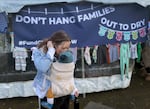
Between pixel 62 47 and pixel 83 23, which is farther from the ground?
pixel 83 23

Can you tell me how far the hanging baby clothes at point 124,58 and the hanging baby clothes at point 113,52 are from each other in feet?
0.29

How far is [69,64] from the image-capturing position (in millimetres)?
5094

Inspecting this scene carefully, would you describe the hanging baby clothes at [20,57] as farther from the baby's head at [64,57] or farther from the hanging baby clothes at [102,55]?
the baby's head at [64,57]

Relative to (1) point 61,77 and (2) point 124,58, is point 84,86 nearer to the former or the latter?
(2) point 124,58

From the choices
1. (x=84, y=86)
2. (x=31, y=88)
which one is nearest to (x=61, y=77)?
(x=31, y=88)

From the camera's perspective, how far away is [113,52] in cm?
726

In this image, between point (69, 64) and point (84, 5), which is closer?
point (69, 64)

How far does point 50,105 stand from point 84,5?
2.14 metres

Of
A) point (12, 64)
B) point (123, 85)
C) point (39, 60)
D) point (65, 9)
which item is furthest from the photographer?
point (123, 85)

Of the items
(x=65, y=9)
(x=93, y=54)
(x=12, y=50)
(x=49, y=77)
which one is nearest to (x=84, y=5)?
(x=65, y=9)

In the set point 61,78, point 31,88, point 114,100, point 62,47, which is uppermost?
point 62,47

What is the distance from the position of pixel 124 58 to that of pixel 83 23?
3.93ft

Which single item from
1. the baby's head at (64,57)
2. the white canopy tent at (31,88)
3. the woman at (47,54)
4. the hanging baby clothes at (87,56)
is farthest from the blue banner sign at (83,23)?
the baby's head at (64,57)

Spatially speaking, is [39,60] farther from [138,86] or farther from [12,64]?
[138,86]
